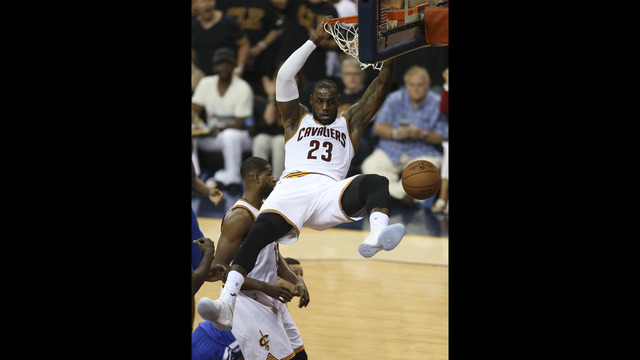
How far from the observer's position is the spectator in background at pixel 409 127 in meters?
7.48

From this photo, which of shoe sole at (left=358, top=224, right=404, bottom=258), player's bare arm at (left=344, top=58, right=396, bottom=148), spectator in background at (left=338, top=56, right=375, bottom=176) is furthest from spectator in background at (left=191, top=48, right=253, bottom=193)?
shoe sole at (left=358, top=224, right=404, bottom=258)

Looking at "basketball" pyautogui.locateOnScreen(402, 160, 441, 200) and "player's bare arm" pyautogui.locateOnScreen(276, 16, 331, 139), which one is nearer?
"basketball" pyautogui.locateOnScreen(402, 160, 441, 200)

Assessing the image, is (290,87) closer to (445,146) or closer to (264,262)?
(264,262)

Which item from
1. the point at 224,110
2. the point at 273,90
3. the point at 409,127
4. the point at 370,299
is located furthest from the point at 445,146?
the point at 224,110

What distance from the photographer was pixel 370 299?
6.89 meters

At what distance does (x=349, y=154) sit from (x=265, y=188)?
65 cm

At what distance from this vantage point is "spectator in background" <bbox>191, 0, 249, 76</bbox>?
8836mm

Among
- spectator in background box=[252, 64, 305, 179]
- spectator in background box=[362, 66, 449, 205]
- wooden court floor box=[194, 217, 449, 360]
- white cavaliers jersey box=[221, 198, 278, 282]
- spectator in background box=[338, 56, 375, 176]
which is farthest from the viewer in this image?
spectator in background box=[362, 66, 449, 205]

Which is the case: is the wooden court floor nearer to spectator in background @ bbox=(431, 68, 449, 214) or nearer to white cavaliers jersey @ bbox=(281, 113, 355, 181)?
spectator in background @ bbox=(431, 68, 449, 214)

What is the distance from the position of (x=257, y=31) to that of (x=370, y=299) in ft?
9.71

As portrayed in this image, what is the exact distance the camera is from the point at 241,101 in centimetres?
862

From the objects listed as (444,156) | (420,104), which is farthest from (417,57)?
(444,156)

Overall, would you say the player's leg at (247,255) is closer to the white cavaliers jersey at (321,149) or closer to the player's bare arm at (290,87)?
the white cavaliers jersey at (321,149)

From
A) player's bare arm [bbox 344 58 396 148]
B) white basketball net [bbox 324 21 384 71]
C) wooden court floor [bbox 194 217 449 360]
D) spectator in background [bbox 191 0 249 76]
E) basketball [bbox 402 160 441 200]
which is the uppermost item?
spectator in background [bbox 191 0 249 76]
